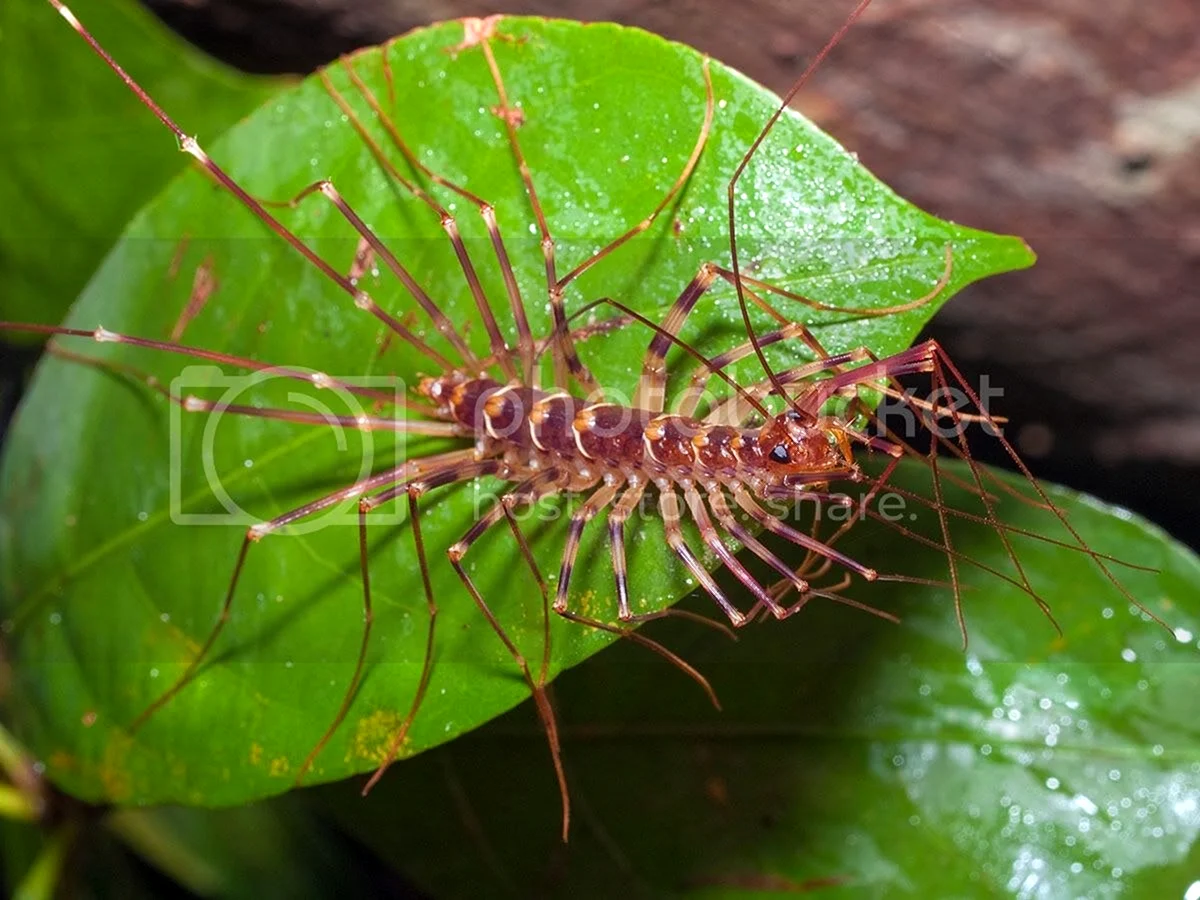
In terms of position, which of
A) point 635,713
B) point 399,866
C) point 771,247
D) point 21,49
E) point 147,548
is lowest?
point 399,866

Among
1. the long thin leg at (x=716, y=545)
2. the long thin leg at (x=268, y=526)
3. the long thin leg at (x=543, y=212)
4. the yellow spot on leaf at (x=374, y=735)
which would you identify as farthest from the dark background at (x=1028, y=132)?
the yellow spot on leaf at (x=374, y=735)

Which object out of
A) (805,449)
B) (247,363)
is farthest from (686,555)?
(247,363)

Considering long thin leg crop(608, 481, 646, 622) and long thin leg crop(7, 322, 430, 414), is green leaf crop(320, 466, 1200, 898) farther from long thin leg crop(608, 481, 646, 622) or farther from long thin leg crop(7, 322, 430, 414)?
→ long thin leg crop(7, 322, 430, 414)

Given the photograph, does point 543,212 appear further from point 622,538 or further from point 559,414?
point 622,538

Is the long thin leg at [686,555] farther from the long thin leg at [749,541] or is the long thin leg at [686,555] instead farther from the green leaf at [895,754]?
the green leaf at [895,754]

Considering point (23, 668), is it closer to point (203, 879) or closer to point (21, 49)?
point (203, 879)

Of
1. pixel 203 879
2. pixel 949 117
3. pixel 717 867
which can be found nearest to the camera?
pixel 717 867

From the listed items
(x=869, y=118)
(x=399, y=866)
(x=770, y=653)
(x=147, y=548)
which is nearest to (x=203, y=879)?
(x=399, y=866)
